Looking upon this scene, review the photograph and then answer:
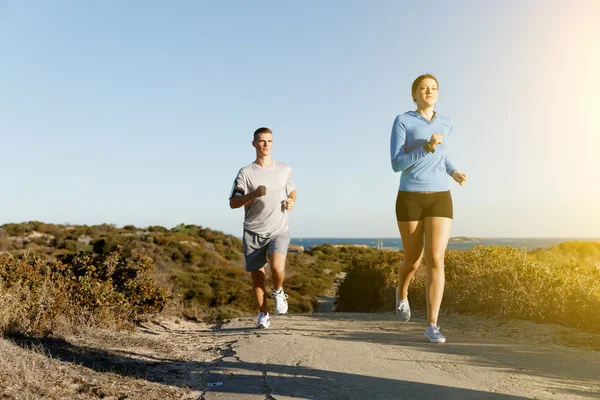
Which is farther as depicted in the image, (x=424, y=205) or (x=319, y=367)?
(x=424, y=205)

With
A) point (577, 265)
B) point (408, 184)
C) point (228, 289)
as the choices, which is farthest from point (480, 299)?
point (228, 289)

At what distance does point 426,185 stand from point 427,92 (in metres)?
1.01

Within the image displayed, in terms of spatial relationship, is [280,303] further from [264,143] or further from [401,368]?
[401,368]

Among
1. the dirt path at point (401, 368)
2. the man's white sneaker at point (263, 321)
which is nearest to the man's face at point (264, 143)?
the man's white sneaker at point (263, 321)

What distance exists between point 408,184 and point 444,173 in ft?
1.48

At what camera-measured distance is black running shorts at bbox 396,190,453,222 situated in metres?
5.65

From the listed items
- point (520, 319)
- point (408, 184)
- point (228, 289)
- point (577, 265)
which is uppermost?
point (408, 184)

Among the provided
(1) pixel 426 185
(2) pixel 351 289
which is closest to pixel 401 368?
(1) pixel 426 185

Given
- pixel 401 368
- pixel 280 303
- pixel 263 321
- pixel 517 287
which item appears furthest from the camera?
pixel 517 287

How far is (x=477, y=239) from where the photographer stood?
1126 centimetres

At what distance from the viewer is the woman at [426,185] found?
5645 millimetres

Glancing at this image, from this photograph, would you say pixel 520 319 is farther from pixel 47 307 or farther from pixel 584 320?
pixel 47 307

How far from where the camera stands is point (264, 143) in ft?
22.5

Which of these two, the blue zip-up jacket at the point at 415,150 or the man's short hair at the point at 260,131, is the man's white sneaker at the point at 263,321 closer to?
the man's short hair at the point at 260,131
